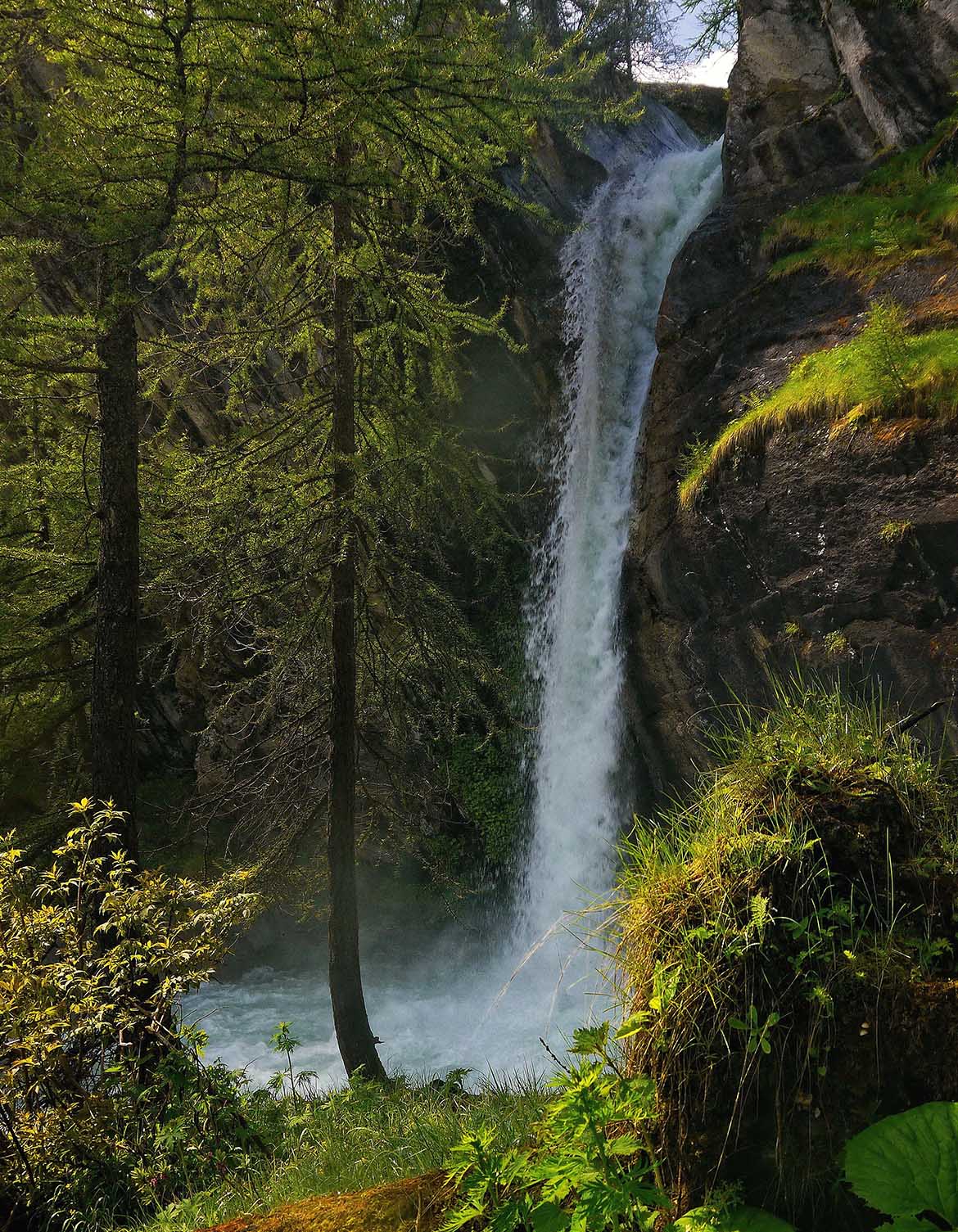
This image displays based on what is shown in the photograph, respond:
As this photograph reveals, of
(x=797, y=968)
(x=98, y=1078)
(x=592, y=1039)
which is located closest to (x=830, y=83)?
(x=797, y=968)

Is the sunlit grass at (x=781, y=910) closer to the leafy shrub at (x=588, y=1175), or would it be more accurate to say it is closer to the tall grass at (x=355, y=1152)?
the leafy shrub at (x=588, y=1175)

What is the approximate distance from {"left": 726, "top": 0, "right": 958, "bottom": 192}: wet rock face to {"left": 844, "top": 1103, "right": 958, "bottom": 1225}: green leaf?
10154 millimetres

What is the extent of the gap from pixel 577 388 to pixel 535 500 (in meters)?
1.75

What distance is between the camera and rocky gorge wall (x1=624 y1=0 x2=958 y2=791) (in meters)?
6.18

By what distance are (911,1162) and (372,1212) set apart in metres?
1.38

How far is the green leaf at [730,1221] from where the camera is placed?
1.81 meters

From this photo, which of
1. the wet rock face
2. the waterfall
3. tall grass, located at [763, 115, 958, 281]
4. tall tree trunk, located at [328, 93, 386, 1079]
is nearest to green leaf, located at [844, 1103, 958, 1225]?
tall tree trunk, located at [328, 93, 386, 1079]

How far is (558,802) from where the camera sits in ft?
33.1

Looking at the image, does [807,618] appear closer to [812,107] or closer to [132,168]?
[132,168]

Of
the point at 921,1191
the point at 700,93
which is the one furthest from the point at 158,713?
the point at 700,93

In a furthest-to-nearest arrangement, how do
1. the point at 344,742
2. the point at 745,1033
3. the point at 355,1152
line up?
the point at 344,742
the point at 355,1152
the point at 745,1033

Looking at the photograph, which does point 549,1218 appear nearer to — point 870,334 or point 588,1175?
point 588,1175

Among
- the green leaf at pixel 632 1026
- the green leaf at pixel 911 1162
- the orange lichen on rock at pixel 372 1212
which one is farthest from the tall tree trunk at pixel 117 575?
the green leaf at pixel 911 1162

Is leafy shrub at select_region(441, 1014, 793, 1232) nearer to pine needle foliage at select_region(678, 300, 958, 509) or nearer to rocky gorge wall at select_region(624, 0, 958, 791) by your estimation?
rocky gorge wall at select_region(624, 0, 958, 791)
